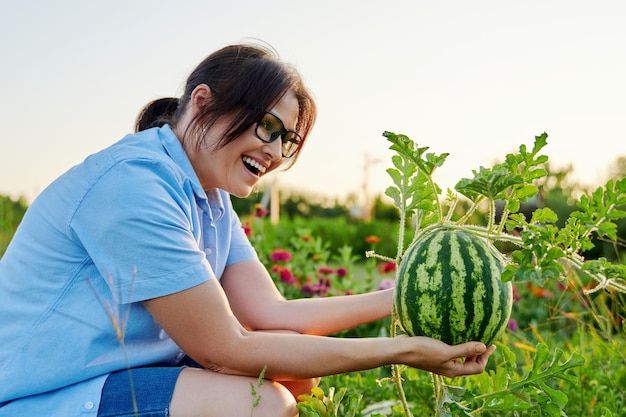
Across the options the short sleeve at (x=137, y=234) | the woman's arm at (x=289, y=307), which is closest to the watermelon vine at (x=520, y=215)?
the woman's arm at (x=289, y=307)

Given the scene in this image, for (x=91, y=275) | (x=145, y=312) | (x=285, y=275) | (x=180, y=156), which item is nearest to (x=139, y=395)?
(x=145, y=312)

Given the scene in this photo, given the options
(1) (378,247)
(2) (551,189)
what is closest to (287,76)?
(1) (378,247)

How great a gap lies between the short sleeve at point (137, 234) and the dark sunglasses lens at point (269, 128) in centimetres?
47

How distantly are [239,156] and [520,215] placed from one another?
3.49ft

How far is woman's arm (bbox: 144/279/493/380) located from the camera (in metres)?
2.17

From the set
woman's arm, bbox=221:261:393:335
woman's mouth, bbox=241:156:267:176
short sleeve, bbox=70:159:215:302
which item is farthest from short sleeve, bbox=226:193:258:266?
short sleeve, bbox=70:159:215:302

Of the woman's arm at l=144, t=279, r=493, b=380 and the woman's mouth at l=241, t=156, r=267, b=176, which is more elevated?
the woman's mouth at l=241, t=156, r=267, b=176

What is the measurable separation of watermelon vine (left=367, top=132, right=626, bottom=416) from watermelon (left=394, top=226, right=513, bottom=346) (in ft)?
0.22

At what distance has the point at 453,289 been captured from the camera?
191cm

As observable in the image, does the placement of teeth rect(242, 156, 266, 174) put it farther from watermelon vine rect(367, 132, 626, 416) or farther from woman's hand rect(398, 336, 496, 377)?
woman's hand rect(398, 336, 496, 377)

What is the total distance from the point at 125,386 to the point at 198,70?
1.24 m

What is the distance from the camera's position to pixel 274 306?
2975 millimetres

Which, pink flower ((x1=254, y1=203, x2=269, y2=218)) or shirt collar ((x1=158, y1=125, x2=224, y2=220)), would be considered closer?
shirt collar ((x1=158, y1=125, x2=224, y2=220))

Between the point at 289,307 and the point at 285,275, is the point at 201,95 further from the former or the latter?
the point at 285,275
